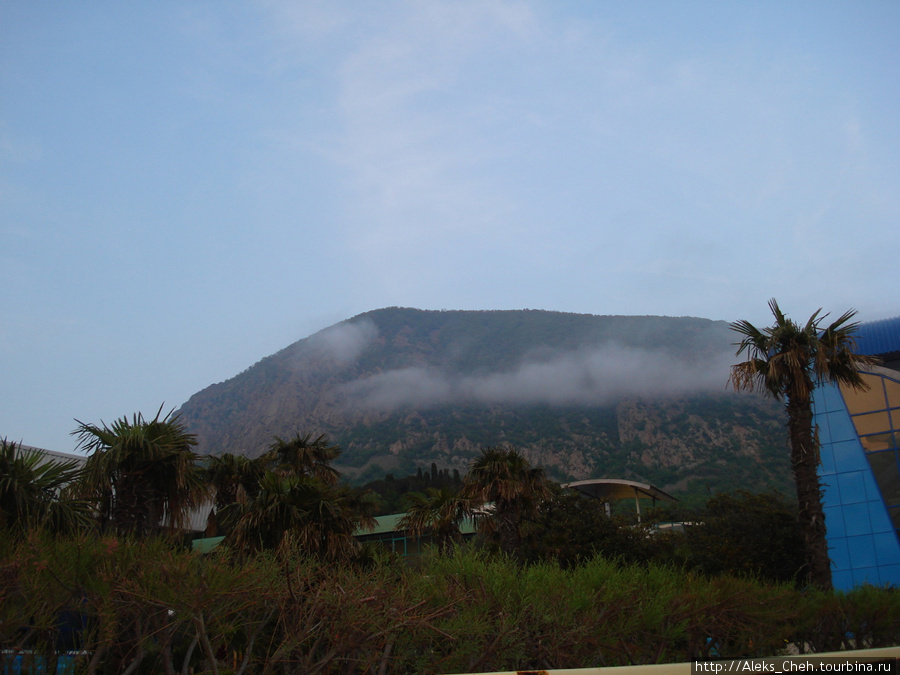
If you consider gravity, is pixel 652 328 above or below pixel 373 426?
above

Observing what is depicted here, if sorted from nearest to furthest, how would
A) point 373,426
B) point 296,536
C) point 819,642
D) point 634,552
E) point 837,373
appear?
point 819,642, point 296,536, point 837,373, point 634,552, point 373,426

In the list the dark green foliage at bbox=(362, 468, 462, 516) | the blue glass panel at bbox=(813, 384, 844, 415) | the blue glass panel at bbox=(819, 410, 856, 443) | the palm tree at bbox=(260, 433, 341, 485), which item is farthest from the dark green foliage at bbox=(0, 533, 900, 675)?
the dark green foliage at bbox=(362, 468, 462, 516)

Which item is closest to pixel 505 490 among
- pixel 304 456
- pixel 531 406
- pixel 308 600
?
pixel 304 456

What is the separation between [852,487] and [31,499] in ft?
100

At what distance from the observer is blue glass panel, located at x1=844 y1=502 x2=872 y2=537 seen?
94.0 ft

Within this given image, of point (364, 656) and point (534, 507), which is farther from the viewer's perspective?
point (534, 507)

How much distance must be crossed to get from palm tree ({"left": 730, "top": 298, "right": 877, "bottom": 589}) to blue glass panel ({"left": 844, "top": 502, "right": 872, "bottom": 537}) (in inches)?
430

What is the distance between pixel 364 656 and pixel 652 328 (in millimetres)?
196137

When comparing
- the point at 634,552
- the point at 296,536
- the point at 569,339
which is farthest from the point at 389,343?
the point at 296,536

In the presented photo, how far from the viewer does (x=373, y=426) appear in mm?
139375

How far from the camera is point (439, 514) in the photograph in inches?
1011

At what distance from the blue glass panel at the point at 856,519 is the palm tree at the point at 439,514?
16540 mm

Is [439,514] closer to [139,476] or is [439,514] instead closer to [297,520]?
[297,520]

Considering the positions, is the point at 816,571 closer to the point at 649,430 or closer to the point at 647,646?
the point at 647,646
